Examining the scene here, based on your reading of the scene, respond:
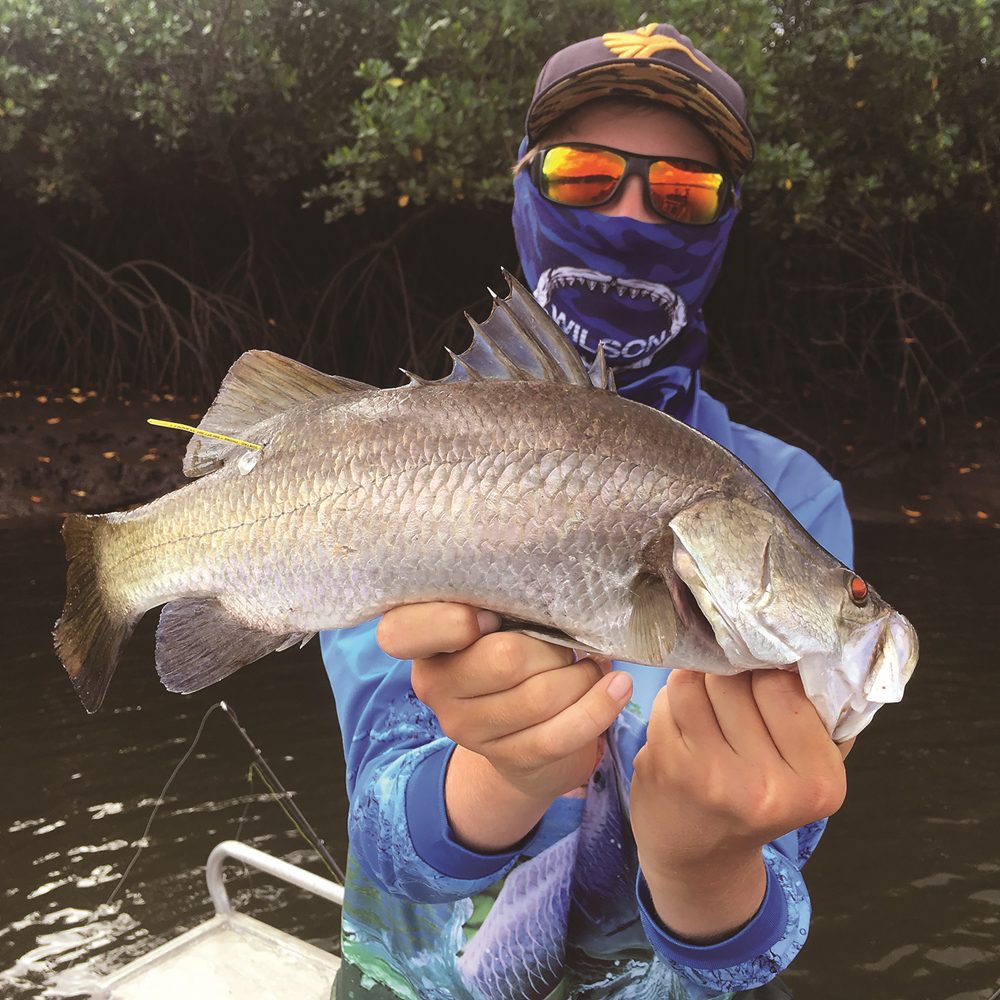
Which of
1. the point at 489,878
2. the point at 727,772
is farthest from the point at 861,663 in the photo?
the point at 489,878

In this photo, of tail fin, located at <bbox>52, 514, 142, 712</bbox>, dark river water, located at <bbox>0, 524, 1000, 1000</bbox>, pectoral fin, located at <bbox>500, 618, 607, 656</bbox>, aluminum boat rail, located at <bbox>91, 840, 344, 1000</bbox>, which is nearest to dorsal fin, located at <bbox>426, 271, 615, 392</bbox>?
pectoral fin, located at <bbox>500, 618, 607, 656</bbox>

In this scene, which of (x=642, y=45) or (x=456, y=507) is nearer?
(x=456, y=507)

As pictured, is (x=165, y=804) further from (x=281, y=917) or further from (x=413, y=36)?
(x=413, y=36)

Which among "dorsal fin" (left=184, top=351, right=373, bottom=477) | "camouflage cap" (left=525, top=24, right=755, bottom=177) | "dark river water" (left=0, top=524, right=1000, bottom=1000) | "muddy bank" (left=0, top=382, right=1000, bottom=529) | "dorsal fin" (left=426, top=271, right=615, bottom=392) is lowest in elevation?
"dark river water" (left=0, top=524, right=1000, bottom=1000)

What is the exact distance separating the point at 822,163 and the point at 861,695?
358 inches

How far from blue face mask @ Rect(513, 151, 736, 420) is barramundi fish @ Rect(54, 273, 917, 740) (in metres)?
0.72

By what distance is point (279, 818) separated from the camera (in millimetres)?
5516

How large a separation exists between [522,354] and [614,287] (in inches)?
29.0

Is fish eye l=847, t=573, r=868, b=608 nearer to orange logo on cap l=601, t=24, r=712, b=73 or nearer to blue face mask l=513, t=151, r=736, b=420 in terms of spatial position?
blue face mask l=513, t=151, r=736, b=420

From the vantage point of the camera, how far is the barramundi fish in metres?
1.19

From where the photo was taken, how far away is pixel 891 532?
956cm

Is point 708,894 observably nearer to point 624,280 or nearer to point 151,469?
point 624,280

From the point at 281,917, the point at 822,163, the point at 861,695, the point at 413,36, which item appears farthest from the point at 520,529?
the point at 822,163

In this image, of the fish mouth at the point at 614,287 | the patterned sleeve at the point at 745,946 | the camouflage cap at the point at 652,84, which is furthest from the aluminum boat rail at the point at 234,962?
the camouflage cap at the point at 652,84
